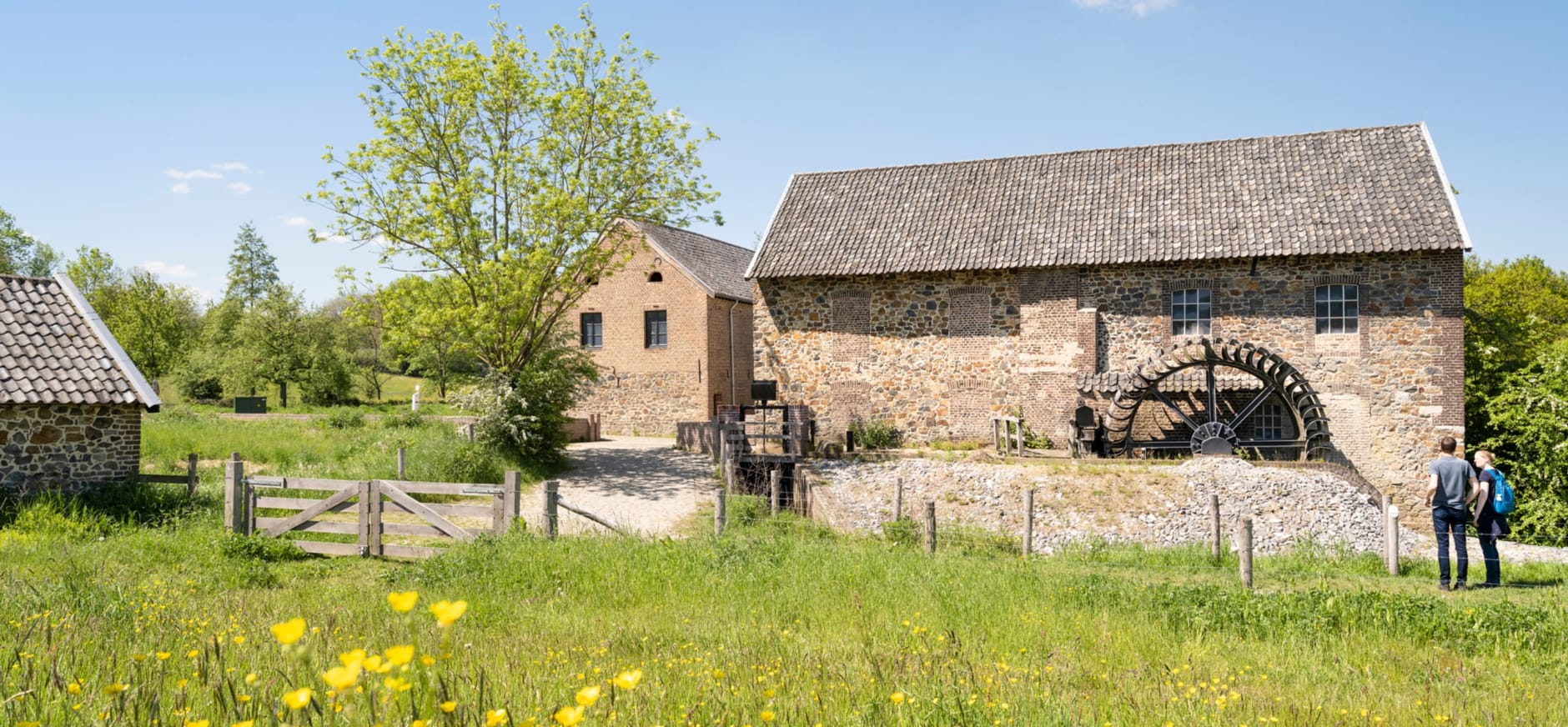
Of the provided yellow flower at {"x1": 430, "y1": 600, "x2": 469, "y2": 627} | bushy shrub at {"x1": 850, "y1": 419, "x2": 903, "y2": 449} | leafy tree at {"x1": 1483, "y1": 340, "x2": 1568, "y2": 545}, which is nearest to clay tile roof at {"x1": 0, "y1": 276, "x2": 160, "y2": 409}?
yellow flower at {"x1": 430, "y1": 600, "x2": 469, "y2": 627}

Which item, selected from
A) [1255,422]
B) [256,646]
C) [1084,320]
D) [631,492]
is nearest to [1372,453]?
[1255,422]

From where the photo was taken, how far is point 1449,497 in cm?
1014

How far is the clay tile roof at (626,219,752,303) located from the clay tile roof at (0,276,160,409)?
1486 centimetres

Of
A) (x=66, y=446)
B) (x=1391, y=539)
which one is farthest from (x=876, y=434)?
(x=66, y=446)

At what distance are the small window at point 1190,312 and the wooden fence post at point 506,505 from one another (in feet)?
49.7

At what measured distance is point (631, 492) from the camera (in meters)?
17.8

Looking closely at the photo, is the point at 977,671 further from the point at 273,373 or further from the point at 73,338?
the point at 273,373

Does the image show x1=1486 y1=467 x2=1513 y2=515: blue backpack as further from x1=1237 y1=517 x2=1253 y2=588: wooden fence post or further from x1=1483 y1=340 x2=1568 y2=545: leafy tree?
x1=1483 y1=340 x2=1568 y2=545: leafy tree

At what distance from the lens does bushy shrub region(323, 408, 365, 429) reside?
2633 centimetres

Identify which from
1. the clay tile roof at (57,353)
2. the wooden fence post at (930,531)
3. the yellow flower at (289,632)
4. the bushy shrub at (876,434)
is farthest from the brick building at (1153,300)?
the yellow flower at (289,632)

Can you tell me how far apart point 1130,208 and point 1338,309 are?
15.8 ft

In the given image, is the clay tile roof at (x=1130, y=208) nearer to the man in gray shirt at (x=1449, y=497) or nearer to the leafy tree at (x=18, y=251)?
the man in gray shirt at (x=1449, y=497)

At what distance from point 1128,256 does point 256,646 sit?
1859cm

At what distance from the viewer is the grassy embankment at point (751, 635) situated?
11.4 feet
